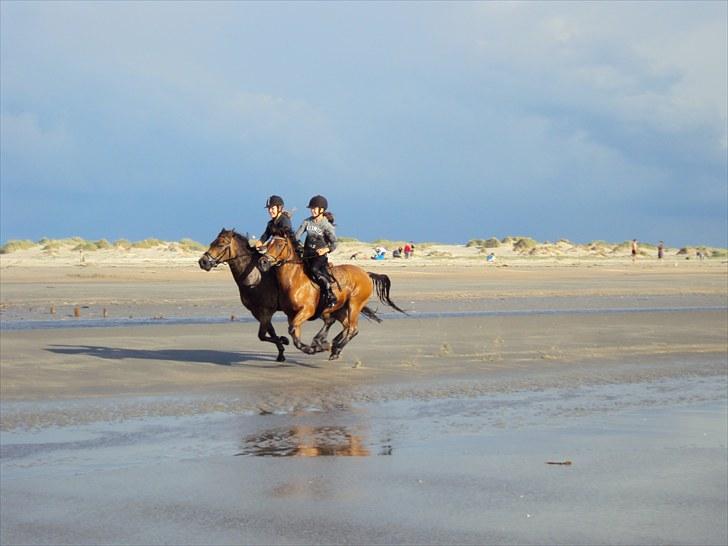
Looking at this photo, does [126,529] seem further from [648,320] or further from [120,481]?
[648,320]

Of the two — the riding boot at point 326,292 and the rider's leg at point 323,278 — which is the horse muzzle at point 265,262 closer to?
the rider's leg at point 323,278

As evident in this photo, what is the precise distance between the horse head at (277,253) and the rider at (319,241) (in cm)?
17

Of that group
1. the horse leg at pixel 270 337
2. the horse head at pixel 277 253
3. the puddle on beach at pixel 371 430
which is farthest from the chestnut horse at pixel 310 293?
the puddle on beach at pixel 371 430

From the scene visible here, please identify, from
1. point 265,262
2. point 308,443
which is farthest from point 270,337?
point 308,443

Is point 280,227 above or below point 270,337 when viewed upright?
above

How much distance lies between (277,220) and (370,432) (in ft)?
17.9

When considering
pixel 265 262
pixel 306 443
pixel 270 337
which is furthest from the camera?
pixel 270 337

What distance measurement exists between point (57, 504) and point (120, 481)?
2.46ft

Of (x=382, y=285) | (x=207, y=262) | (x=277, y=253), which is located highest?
(x=277, y=253)

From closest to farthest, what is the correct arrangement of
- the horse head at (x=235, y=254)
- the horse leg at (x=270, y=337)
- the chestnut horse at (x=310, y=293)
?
1. the horse head at (x=235, y=254)
2. the chestnut horse at (x=310, y=293)
3. the horse leg at (x=270, y=337)

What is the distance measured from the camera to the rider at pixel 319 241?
1530 cm

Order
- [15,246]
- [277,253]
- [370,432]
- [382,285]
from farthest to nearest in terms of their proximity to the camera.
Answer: [15,246] → [382,285] → [277,253] → [370,432]

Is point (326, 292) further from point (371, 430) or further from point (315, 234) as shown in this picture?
point (371, 430)

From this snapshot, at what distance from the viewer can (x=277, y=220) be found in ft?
50.1
